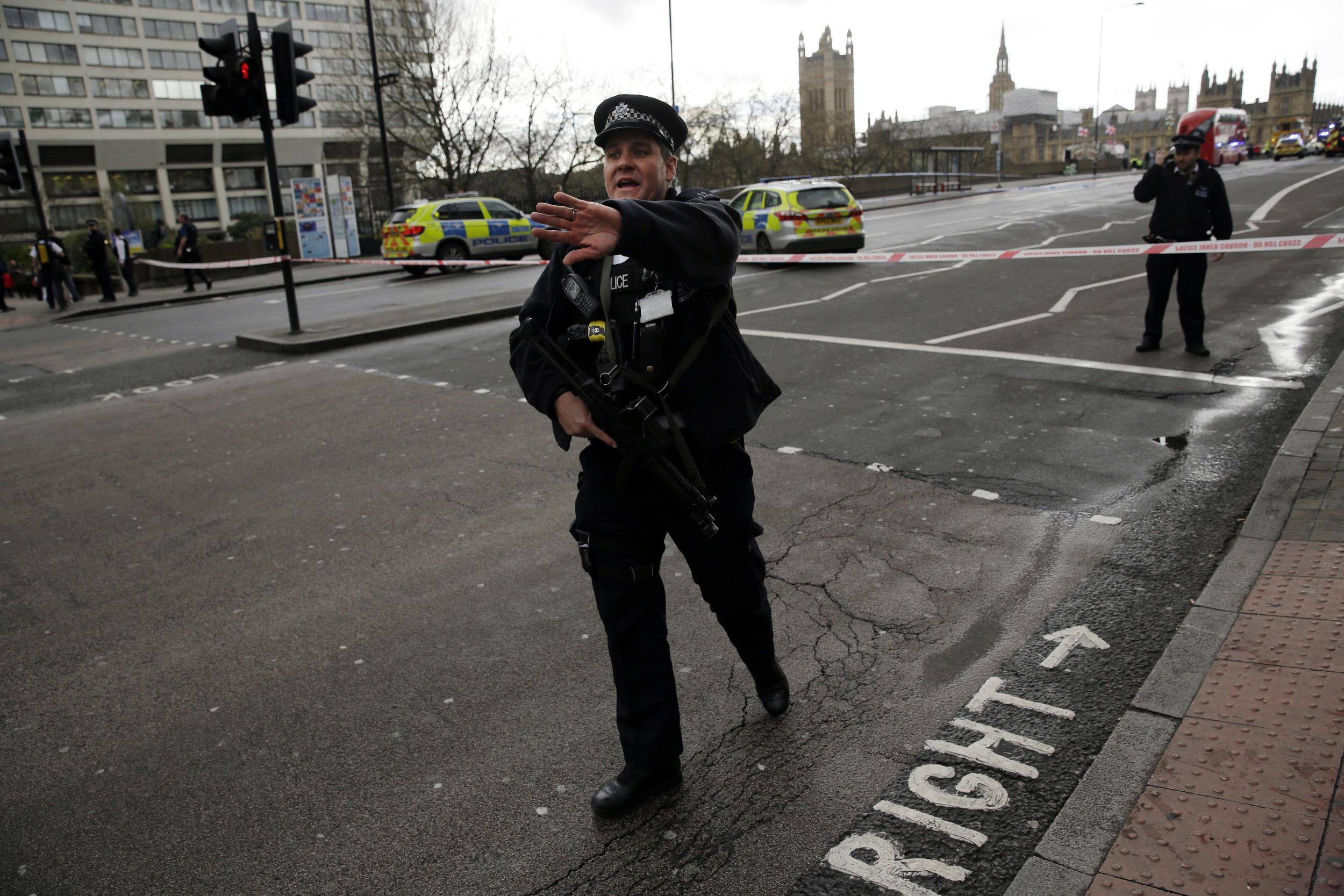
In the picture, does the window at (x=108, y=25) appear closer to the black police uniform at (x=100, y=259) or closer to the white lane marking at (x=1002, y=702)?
the black police uniform at (x=100, y=259)

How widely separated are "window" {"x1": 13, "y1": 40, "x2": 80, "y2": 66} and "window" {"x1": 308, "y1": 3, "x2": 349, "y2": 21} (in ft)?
63.9

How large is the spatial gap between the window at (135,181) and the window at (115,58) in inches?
335

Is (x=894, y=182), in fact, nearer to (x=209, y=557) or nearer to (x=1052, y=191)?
(x=1052, y=191)

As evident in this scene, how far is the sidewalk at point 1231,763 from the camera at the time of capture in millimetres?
2332

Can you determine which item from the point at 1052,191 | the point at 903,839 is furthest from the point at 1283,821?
the point at 1052,191

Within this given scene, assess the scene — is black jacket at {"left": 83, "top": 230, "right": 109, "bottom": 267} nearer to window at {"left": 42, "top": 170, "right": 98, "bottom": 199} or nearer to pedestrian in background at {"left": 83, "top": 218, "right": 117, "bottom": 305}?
pedestrian in background at {"left": 83, "top": 218, "right": 117, "bottom": 305}

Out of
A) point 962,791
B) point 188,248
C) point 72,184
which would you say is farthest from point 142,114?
point 962,791

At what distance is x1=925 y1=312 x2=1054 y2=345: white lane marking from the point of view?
943 cm

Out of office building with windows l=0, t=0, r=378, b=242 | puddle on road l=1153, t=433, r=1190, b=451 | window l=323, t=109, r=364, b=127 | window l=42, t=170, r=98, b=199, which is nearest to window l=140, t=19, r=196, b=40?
office building with windows l=0, t=0, r=378, b=242

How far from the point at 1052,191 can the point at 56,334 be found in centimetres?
3526

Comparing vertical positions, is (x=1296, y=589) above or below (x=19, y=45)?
below

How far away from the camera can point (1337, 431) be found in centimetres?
557

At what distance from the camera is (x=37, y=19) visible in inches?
2970

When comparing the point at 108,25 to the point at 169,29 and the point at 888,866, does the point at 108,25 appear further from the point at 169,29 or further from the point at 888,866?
the point at 888,866
